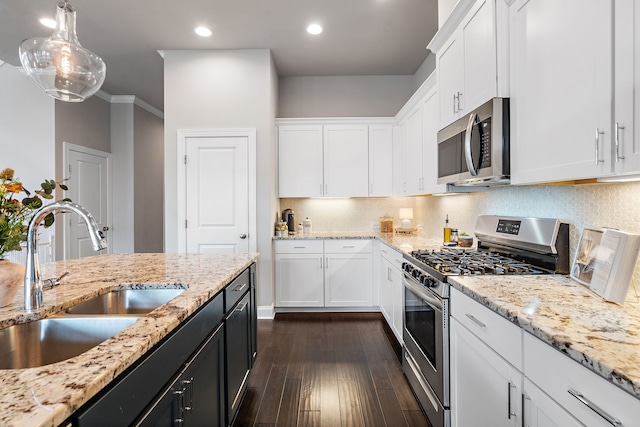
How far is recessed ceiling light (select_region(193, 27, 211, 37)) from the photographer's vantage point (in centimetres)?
342

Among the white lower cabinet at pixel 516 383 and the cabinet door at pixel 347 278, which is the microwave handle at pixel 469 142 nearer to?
the white lower cabinet at pixel 516 383

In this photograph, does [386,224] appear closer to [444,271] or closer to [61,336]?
[444,271]

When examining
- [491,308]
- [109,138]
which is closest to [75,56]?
[491,308]

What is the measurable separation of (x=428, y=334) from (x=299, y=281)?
224cm

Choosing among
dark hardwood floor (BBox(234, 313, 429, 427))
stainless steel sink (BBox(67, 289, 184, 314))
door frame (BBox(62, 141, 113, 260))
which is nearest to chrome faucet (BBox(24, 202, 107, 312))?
stainless steel sink (BBox(67, 289, 184, 314))

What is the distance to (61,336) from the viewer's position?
1207mm

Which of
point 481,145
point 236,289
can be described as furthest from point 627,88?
point 236,289

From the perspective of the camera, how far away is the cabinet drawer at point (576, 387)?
736 mm

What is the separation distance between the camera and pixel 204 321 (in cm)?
143

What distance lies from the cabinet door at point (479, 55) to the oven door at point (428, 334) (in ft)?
3.77

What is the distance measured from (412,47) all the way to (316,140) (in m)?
1.53

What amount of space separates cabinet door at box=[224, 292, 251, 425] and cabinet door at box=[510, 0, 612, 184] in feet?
5.41

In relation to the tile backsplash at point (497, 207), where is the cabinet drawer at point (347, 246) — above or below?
below

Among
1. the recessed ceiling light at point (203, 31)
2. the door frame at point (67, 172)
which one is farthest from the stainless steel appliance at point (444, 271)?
the door frame at point (67, 172)
